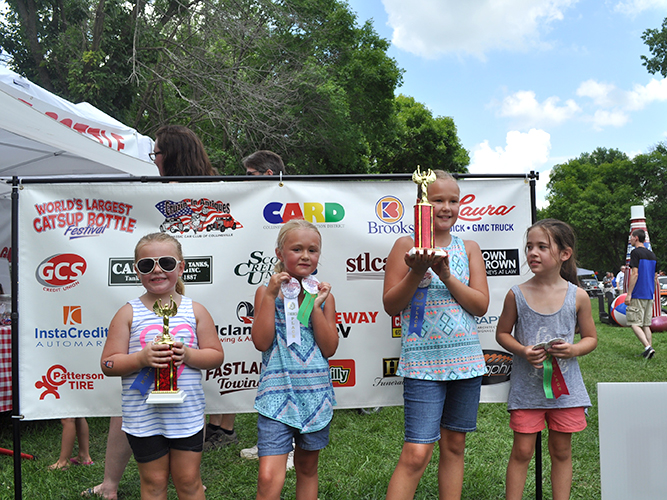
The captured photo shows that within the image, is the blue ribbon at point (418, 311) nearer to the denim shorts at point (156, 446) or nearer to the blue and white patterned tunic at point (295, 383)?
the blue and white patterned tunic at point (295, 383)

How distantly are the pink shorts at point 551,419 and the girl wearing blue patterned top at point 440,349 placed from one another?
1.06ft

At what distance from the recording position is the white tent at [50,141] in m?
3.82

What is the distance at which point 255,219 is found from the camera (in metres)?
3.21

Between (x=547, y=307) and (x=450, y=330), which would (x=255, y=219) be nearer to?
(x=450, y=330)

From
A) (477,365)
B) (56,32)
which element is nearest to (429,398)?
(477,365)

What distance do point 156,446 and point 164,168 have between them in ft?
5.82

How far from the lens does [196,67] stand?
12.8 meters

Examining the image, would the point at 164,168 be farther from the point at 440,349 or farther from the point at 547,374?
the point at 547,374

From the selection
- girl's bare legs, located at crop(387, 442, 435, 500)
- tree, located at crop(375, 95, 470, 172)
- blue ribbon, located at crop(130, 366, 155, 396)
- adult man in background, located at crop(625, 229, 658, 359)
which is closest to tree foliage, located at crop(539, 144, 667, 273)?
tree, located at crop(375, 95, 470, 172)

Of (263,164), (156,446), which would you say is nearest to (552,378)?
(156,446)

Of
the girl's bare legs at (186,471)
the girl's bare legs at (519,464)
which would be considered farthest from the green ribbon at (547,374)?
the girl's bare legs at (186,471)

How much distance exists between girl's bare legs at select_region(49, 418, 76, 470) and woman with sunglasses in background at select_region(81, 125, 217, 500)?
622 millimetres

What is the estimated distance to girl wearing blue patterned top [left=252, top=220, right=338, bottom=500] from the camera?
7.95ft

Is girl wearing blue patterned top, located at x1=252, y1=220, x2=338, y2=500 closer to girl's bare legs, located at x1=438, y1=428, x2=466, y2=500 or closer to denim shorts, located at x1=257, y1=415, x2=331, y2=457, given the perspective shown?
denim shorts, located at x1=257, y1=415, x2=331, y2=457
